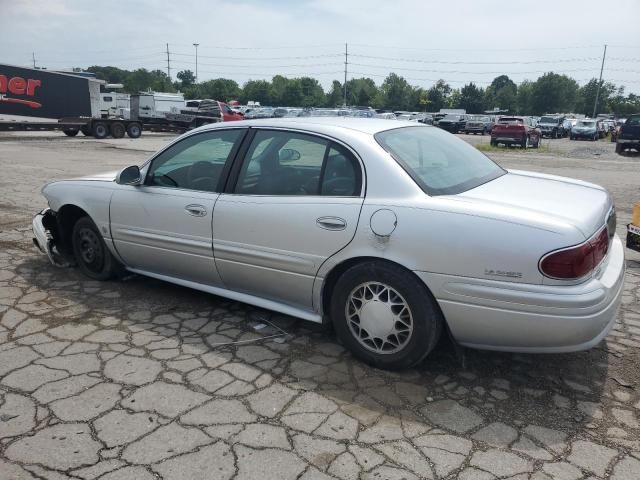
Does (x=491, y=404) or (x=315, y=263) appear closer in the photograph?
(x=491, y=404)

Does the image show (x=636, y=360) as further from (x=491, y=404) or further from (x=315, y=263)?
(x=315, y=263)

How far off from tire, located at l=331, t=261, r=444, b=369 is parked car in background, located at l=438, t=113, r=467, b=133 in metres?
39.1

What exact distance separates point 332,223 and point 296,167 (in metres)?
0.59

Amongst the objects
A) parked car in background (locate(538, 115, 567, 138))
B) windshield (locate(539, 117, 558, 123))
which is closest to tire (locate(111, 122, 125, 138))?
parked car in background (locate(538, 115, 567, 138))

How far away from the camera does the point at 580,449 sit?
2.48 meters

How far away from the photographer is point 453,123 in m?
40.4

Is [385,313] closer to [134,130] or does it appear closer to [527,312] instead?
[527,312]

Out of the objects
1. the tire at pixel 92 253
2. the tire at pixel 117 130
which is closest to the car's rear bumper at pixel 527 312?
the tire at pixel 92 253

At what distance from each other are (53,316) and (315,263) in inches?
86.6

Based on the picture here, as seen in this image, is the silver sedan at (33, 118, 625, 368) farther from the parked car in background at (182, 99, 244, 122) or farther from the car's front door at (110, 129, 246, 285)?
the parked car in background at (182, 99, 244, 122)

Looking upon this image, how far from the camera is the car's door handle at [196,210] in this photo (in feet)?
12.2

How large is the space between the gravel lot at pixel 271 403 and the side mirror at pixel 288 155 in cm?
123

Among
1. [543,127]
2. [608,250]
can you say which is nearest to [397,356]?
[608,250]

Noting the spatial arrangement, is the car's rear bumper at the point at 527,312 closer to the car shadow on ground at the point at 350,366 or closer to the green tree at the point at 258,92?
the car shadow on ground at the point at 350,366
